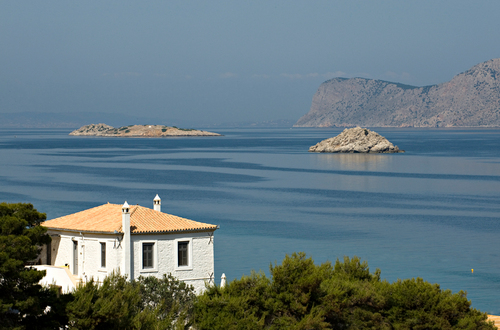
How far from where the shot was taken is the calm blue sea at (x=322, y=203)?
154 ft

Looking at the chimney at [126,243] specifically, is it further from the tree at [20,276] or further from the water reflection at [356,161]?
the water reflection at [356,161]

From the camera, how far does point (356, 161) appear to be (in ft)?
483

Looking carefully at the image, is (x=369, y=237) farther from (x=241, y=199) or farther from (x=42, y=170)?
(x=42, y=170)

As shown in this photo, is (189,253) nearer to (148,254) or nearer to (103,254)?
(148,254)

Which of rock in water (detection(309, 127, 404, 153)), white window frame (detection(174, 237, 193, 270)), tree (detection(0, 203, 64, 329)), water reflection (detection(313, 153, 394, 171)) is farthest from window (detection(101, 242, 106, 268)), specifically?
rock in water (detection(309, 127, 404, 153))

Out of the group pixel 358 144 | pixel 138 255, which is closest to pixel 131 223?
pixel 138 255

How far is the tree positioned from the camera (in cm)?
2012

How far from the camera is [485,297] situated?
39.0 m

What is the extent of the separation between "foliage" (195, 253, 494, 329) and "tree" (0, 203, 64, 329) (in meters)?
5.86

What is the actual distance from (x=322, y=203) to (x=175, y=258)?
50163 millimetres

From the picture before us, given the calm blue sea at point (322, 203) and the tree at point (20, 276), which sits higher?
the tree at point (20, 276)

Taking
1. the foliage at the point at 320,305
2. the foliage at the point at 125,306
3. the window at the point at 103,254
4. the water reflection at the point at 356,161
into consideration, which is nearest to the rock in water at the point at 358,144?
the water reflection at the point at 356,161

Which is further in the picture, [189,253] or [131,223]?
[189,253]

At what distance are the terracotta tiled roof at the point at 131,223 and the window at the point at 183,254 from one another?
76cm
